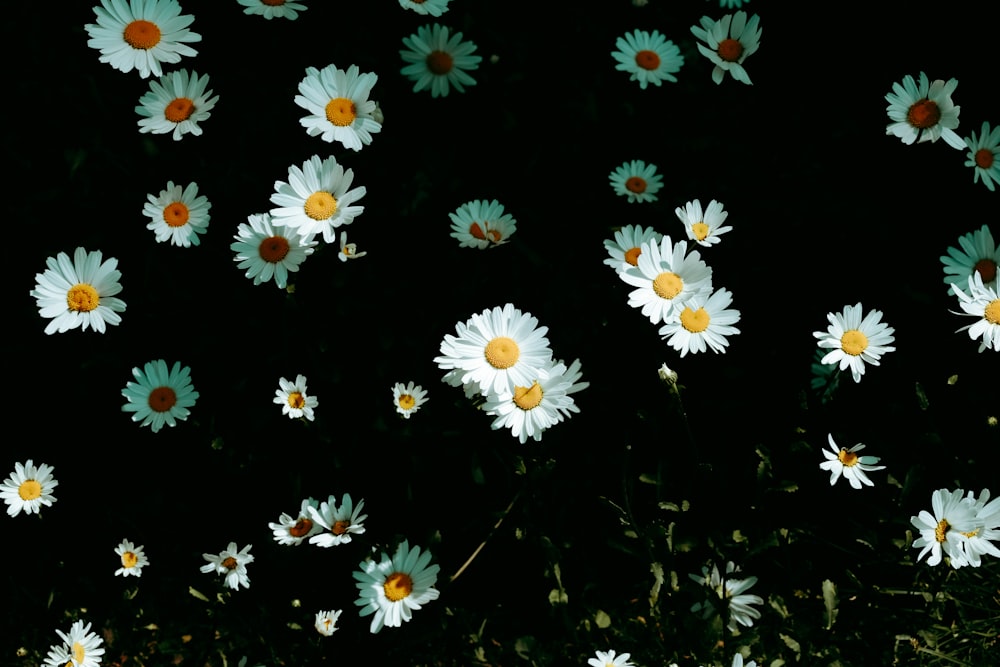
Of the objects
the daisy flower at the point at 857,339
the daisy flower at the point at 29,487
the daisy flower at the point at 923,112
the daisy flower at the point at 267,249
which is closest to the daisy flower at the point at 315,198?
the daisy flower at the point at 267,249

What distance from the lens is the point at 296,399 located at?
249 cm

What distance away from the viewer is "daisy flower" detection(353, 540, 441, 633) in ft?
7.39

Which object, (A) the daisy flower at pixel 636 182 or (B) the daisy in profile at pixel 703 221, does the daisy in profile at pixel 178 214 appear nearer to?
(A) the daisy flower at pixel 636 182

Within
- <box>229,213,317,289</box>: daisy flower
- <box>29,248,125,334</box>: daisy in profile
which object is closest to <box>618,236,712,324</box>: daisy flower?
<box>229,213,317,289</box>: daisy flower

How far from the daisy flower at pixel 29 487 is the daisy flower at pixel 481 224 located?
1.48m

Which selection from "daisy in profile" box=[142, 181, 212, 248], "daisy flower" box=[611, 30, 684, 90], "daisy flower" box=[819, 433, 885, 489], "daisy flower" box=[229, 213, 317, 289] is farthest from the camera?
"daisy flower" box=[611, 30, 684, 90]

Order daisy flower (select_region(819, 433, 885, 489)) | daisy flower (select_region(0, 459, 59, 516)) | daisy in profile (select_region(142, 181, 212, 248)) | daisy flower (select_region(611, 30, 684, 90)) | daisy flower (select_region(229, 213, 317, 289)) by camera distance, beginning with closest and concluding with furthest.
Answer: daisy flower (select_region(819, 433, 885, 489)) < daisy flower (select_region(229, 213, 317, 289)) < daisy in profile (select_region(142, 181, 212, 248)) < daisy flower (select_region(0, 459, 59, 516)) < daisy flower (select_region(611, 30, 684, 90))

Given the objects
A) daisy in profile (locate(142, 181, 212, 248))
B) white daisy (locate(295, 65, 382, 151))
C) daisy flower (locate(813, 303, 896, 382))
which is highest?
white daisy (locate(295, 65, 382, 151))

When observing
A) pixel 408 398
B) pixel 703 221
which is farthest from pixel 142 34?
pixel 703 221

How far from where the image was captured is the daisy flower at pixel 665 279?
2207 mm

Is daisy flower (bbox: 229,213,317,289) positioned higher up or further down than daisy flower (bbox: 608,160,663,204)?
further down

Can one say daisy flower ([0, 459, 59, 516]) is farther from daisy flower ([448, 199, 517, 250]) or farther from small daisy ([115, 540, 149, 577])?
daisy flower ([448, 199, 517, 250])

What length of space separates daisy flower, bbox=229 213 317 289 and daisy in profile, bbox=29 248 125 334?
1.29ft

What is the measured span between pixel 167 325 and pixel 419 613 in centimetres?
124
